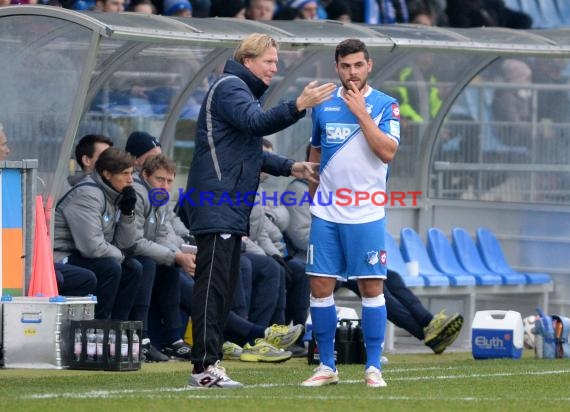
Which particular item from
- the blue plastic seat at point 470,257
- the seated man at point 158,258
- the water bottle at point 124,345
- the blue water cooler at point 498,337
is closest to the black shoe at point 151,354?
the seated man at point 158,258

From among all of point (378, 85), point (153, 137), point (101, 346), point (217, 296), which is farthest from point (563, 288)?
point (217, 296)

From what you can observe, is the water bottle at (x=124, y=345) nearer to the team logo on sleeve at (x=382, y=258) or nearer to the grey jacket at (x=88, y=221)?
the grey jacket at (x=88, y=221)

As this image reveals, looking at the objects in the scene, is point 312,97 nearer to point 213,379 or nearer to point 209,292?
point 209,292

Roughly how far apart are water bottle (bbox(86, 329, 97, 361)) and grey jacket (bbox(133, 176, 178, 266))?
1261 mm

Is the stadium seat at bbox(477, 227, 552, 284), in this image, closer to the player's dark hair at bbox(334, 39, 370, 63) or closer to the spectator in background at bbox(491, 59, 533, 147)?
the spectator in background at bbox(491, 59, 533, 147)

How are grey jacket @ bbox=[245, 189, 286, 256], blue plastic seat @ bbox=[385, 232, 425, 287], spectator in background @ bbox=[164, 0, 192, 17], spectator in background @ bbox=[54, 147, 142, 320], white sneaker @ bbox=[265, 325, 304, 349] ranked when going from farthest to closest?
spectator in background @ bbox=[164, 0, 192, 17], blue plastic seat @ bbox=[385, 232, 425, 287], grey jacket @ bbox=[245, 189, 286, 256], white sneaker @ bbox=[265, 325, 304, 349], spectator in background @ bbox=[54, 147, 142, 320]

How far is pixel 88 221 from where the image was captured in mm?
11211

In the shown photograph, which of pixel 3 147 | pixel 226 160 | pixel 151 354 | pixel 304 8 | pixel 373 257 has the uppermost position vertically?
pixel 304 8

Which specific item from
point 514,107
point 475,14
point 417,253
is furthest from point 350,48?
point 475,14

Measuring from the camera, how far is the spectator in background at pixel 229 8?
56.6 ft

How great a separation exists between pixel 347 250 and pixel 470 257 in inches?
245

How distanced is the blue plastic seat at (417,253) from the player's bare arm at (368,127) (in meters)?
5.46

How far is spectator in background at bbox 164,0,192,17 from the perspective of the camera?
1612 cm

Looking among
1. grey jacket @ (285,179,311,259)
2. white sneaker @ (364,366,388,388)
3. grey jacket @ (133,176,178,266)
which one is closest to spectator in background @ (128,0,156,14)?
grey jacket @ (285,179,311,259)
